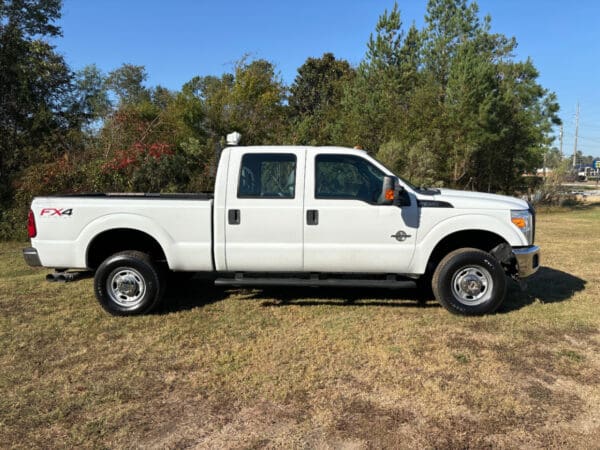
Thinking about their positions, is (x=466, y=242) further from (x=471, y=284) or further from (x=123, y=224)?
(x=123, y=224)

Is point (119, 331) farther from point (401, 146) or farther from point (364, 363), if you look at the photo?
point (401, 146)

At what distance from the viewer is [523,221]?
527 cm

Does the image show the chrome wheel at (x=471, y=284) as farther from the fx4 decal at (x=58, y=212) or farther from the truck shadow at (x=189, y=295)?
the fx4 decal at (x=58, y=212)

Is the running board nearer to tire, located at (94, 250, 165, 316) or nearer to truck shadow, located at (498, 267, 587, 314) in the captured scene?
tire, located at (94, 250, 165, 316)

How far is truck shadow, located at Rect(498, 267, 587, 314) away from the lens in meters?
5.96

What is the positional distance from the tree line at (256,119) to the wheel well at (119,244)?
4783 millimetres

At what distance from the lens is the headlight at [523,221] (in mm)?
5262

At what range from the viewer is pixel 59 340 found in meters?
4.73

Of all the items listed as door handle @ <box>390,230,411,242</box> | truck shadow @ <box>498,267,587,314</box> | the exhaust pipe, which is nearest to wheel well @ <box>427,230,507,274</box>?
door handle @ <box>390,230,411,242</box>

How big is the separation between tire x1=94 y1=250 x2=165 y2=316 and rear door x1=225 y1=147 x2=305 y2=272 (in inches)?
35.8

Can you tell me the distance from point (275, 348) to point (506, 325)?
101 inches

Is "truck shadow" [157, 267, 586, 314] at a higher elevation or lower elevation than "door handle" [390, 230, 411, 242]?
lower

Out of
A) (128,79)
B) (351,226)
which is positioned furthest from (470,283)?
(128,79)

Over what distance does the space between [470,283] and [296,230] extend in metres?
2.08
